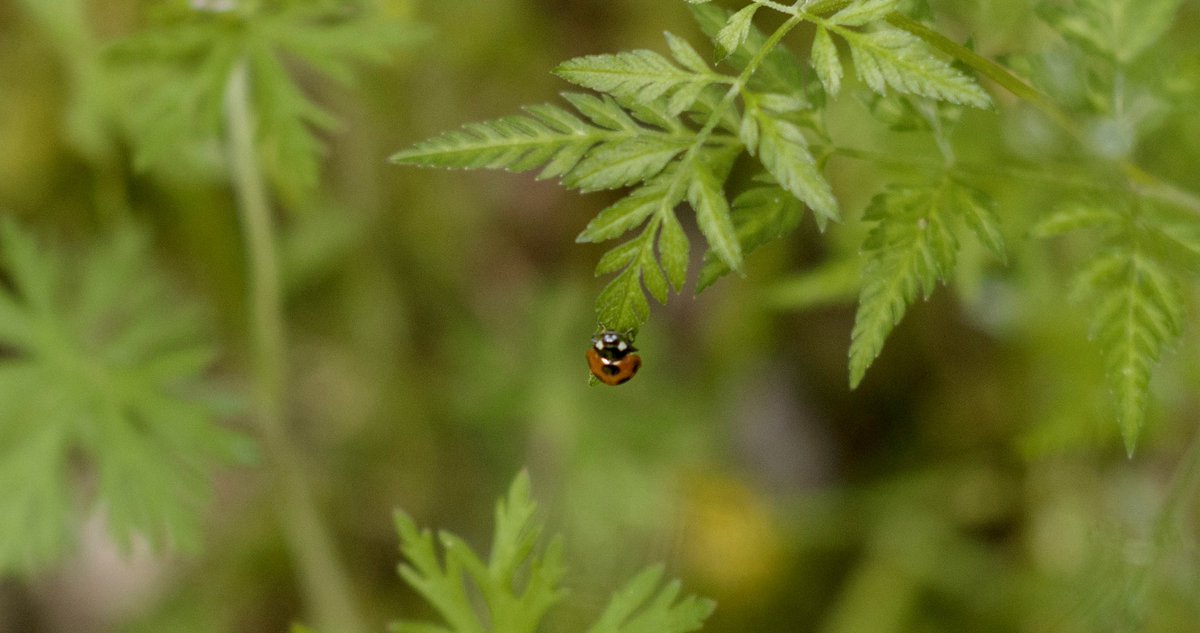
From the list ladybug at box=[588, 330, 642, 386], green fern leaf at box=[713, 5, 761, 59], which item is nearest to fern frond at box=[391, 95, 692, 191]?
green fern leaf at box=[713, 5, 761, 59]

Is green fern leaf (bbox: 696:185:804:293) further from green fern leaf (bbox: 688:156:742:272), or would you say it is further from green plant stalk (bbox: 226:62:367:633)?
green plant stalk (bbox: 226:62:367:633)

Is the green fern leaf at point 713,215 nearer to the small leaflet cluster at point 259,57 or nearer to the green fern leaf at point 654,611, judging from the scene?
the green fern leaf at point 654,611

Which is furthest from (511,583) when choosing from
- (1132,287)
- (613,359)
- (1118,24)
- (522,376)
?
(522,376)

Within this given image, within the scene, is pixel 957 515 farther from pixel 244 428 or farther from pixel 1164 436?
pixel 244 428

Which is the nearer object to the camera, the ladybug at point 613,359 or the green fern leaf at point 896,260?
the green fern leaf at point 896,260

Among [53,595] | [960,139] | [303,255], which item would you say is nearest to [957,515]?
[960,139]

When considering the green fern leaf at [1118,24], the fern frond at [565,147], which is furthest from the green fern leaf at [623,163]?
the green fern leaf at [1118,24]

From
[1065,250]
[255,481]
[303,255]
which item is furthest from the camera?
[255,481]
